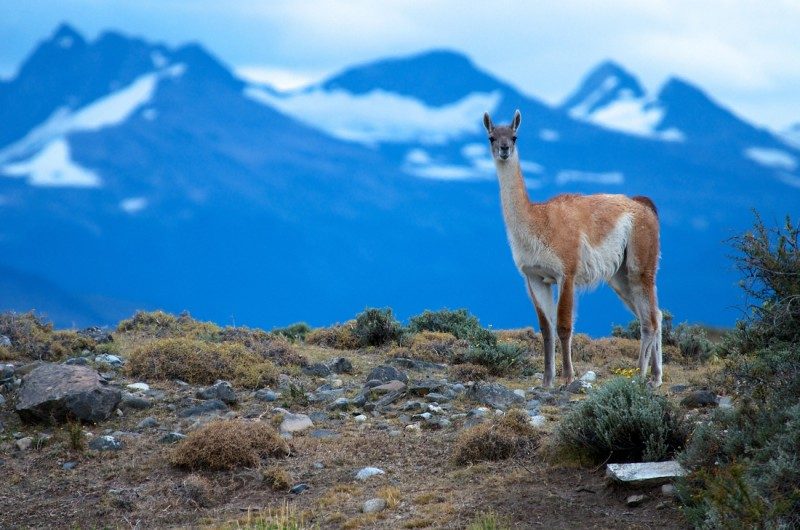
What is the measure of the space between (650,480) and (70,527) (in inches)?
205

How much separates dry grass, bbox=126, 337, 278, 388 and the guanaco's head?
4272 millimetres

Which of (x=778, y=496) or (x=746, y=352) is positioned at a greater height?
(x=746, y=352)

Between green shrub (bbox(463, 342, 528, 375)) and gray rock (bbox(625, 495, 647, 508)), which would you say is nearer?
gray rock (bbox(625, 495, 647, 508))

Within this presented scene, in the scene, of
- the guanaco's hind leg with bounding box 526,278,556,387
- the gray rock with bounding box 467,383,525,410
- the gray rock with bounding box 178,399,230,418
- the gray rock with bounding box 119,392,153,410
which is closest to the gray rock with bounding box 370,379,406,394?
the gray rock with bounding box 467,383,525,410

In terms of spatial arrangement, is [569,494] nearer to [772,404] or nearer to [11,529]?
[772,404]

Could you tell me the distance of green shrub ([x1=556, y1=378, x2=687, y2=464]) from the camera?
27.4 feet

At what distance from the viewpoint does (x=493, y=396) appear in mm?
11508

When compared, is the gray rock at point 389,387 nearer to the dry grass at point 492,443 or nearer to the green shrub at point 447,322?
the dry grass at point 492,443

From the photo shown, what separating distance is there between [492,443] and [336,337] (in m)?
7.84

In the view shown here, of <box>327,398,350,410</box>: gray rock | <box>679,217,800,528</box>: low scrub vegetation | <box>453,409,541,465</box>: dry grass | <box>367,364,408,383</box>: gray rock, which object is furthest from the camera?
<box>367,364,408,383</box>: gray rock

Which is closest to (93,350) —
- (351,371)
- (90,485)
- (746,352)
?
(351,371)

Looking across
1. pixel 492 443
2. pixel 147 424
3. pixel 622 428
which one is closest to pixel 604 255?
pixel 492 443

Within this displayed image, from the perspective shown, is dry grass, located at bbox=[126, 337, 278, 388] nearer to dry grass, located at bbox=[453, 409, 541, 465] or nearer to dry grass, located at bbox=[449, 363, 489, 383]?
dry grass, located at bbox=[449, 363, 489, 383]

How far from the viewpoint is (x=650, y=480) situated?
7.86 metres
